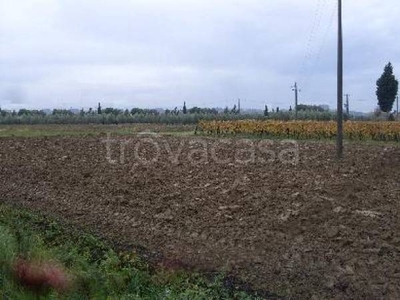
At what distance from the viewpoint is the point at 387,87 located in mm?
43156

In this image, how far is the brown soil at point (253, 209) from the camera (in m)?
7.46

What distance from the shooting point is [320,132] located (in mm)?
21094

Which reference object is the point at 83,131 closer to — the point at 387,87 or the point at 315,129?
the point at 315,129

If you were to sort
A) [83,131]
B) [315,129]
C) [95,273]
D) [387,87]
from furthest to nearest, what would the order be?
[387,87] → [83,131] → [315,129] → [95,273]

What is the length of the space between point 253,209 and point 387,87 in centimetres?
3594

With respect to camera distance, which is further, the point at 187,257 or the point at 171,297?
the point at 187,257

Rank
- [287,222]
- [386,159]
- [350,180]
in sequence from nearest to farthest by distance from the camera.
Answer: [287,222], [350,180], [386,159]

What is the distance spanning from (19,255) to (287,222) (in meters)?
3.69

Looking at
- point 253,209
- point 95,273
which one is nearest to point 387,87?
point 253,209

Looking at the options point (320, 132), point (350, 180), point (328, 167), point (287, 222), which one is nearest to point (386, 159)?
point (328, 167)

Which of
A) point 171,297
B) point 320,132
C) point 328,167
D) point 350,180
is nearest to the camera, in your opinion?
point 171,297

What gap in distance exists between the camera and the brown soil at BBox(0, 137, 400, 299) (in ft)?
24.5

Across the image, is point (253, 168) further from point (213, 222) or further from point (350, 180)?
point (213, 222)

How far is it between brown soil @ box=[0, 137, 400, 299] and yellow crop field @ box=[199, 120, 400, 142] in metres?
5.67
